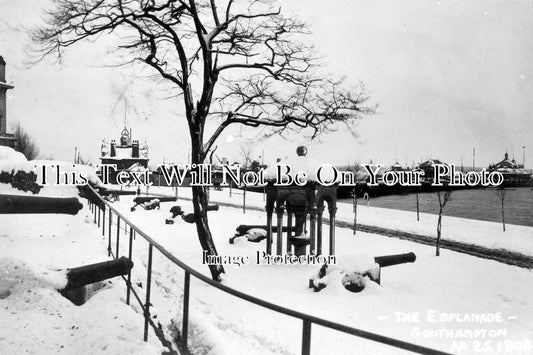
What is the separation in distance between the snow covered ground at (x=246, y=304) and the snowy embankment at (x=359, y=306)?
0.03 meters

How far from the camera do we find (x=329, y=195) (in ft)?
45.1

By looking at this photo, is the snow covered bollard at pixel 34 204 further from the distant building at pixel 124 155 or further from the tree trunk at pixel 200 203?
the distant building at pixel 124 155

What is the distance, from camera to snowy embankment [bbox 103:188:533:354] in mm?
6926

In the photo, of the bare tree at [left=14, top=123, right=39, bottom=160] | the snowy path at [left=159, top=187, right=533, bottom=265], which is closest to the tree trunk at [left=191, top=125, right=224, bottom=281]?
the snowy path at [left=159, top=187, right=533, bottom=265]

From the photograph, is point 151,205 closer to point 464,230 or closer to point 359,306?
point 359,306

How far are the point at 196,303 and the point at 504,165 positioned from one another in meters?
101

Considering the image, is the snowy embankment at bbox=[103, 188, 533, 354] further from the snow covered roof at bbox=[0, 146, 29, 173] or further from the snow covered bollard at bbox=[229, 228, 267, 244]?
the snow covered roof at bbox=[0, 146, 29, 173]

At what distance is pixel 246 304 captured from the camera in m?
9.17

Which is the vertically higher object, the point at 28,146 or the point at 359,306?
the point at 28,146

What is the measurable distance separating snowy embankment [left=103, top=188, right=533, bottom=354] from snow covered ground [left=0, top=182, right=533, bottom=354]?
3 centimetres

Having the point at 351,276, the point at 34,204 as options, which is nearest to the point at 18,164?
the point at 34,204

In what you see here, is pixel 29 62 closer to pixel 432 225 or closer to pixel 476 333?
pixel 476 333

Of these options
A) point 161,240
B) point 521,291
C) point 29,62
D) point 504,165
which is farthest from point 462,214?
point 504,165

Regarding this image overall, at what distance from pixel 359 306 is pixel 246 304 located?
104 inches
